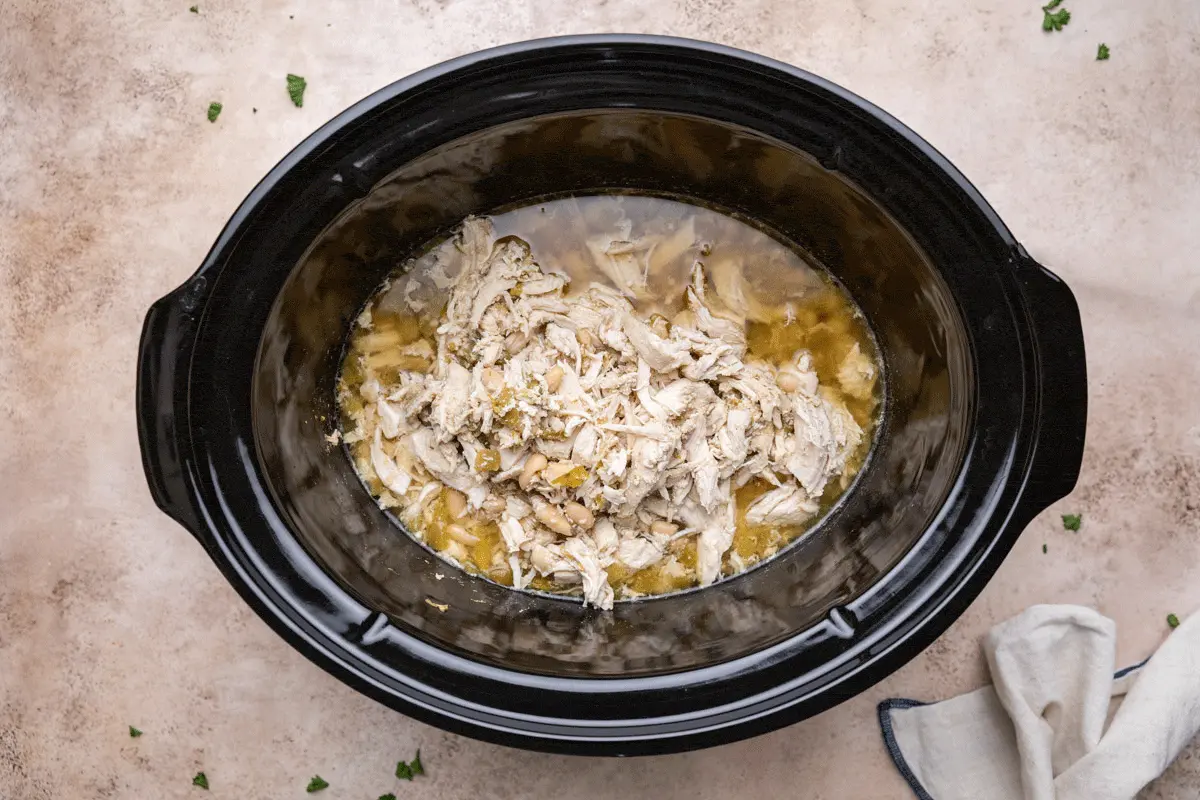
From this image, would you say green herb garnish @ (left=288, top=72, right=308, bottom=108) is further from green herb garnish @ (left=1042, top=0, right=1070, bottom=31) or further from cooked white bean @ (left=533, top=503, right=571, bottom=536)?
green herb garnish @ (left=1042, top=0, right=1070, bottom=31)

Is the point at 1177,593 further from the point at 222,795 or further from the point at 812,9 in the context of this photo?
the point at 222,795

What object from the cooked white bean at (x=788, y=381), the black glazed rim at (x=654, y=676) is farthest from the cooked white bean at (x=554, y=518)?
the cooked white bean at (x=788, y=381)

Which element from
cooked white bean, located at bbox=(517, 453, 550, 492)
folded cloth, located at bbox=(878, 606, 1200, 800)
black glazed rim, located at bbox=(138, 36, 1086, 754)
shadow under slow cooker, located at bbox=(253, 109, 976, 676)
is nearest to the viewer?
black glazed rim, located at bbox=(138, 36, 1086, 754)

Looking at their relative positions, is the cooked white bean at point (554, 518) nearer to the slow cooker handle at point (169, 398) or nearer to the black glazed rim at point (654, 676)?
the black glazed rim at point (654, 676)

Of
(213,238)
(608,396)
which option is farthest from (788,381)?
(213,238)

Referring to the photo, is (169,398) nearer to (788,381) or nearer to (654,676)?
(654,676)

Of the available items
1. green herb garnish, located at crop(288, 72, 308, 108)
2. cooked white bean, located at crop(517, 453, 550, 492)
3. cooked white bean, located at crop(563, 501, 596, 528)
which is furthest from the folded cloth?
green herb garnish, located at crop(288, 72, 308, 108)
